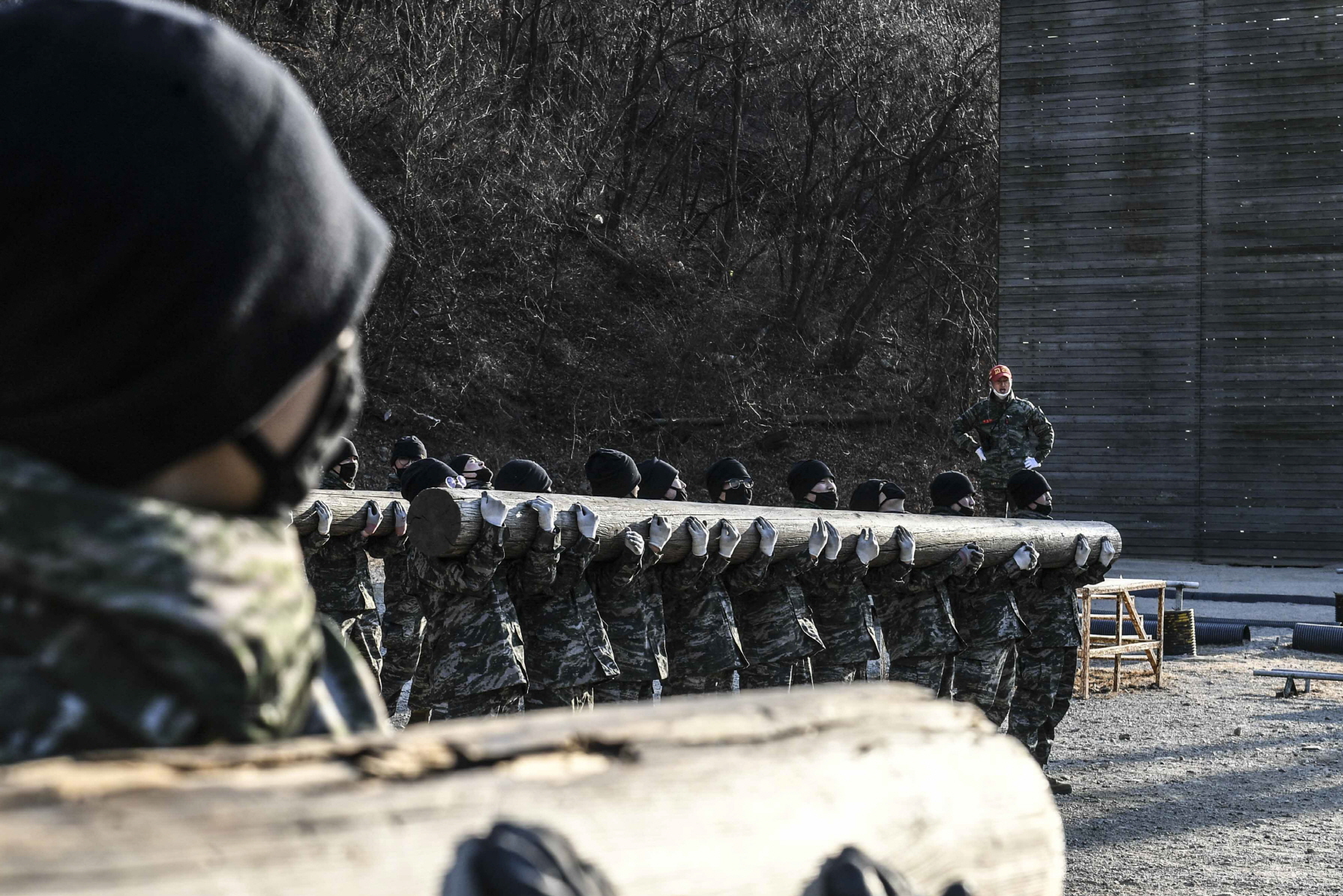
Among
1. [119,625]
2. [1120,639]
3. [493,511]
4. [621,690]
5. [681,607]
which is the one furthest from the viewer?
[1120,639]

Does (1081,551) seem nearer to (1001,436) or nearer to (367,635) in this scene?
(367,635)

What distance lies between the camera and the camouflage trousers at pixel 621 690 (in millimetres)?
6930

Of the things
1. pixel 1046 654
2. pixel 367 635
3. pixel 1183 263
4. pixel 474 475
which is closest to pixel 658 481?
pixel 474 475

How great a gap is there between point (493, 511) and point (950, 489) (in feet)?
17.5

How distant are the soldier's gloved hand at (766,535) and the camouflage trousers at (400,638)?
2.65 m

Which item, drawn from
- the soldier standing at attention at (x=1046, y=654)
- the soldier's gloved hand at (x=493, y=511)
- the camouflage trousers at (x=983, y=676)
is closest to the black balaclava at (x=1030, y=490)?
the soldier standing at attention at (x=1046, y=654)

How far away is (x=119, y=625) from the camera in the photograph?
3.41 feet

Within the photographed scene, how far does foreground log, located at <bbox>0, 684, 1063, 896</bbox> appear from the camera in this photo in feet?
2.89

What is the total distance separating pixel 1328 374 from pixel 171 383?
66.4ft

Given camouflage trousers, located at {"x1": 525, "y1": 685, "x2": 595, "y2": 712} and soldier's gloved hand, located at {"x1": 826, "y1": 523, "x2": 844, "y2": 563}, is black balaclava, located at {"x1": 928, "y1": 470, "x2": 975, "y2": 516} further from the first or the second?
camouflage trousers, located at {"x1": 525, "y1": 685, "x2": 595, "y2": 712}

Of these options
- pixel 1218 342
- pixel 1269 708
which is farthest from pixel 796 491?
pixel 1218 342

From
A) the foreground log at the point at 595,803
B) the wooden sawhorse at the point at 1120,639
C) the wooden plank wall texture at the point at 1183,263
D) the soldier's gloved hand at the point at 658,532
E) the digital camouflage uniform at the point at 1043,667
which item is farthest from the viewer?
the wooden plank wall texture at the point at 1183,263

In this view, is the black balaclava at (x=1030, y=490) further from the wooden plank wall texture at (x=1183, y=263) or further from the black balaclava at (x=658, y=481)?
the wooden plank wall texture at (x=1183, y=263)

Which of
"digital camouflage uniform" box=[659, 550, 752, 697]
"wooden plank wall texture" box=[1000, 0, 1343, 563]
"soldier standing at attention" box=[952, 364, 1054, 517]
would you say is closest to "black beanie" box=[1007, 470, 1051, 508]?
"digital camouflage uniform" box=[659, 550, 752, 697]
